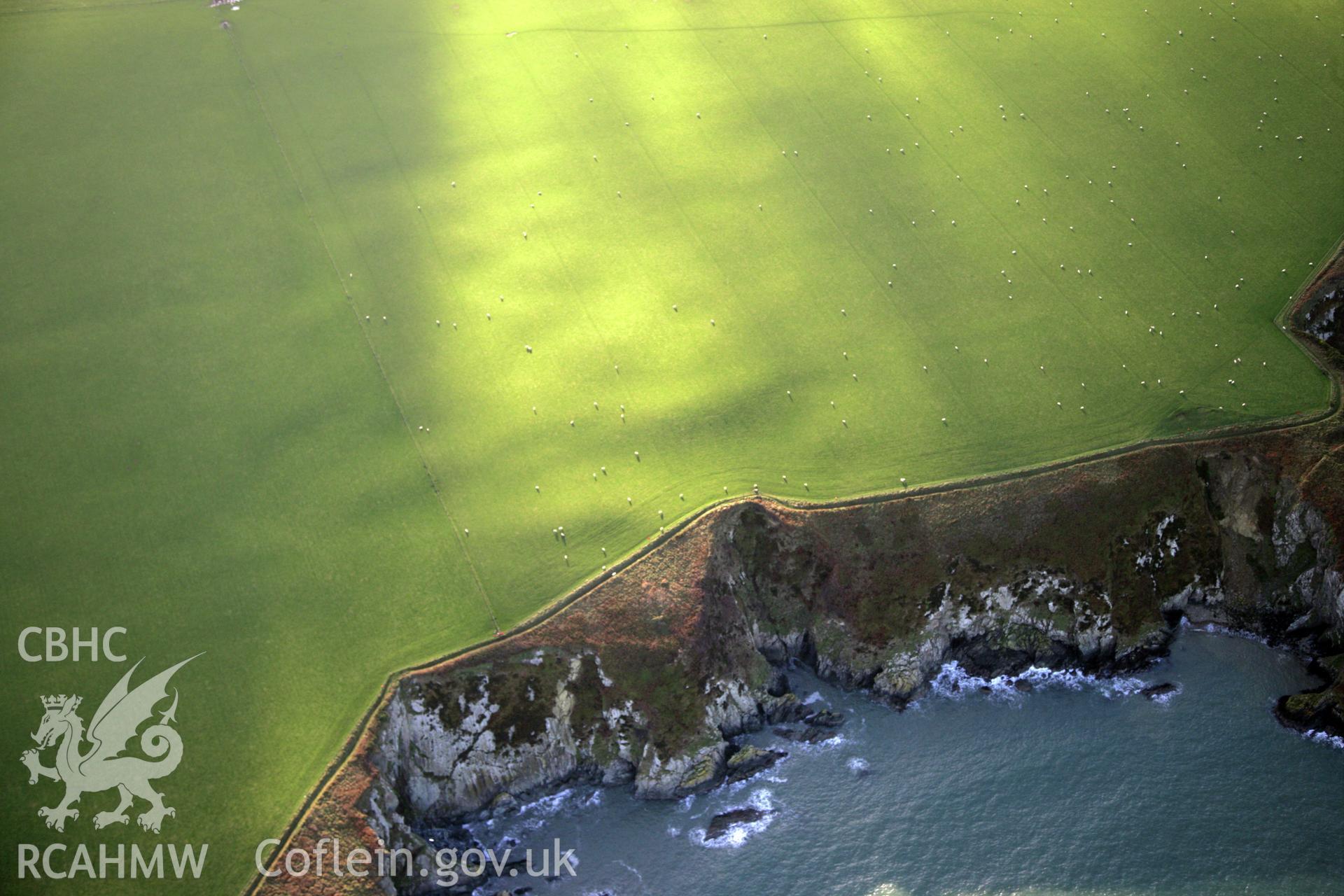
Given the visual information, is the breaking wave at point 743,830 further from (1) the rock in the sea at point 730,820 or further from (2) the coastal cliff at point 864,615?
(2) the coastal cliff at point 864,615

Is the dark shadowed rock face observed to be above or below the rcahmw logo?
above

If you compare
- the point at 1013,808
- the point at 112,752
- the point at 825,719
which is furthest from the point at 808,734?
the point at 112,752

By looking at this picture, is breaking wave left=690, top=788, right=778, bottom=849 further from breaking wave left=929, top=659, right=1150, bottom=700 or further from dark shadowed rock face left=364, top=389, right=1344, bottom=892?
breaking wave left=929, top=659, right=1150, bottom=700

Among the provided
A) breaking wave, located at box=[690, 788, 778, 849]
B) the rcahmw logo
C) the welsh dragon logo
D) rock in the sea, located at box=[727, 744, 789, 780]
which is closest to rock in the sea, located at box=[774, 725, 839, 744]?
rock in the sea, located at box=[727, 744, 789, 780]

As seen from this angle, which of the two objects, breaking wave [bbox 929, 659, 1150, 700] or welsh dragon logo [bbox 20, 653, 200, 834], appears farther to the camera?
breaking wave [bbox 929, 659, 1150, 700]

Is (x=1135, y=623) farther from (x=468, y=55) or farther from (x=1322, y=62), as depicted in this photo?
(x=468, y=55)

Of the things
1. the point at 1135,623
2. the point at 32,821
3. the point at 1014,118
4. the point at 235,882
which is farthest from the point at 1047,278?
the point at 32,821

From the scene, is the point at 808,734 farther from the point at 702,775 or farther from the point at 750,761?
the point at 702,775
